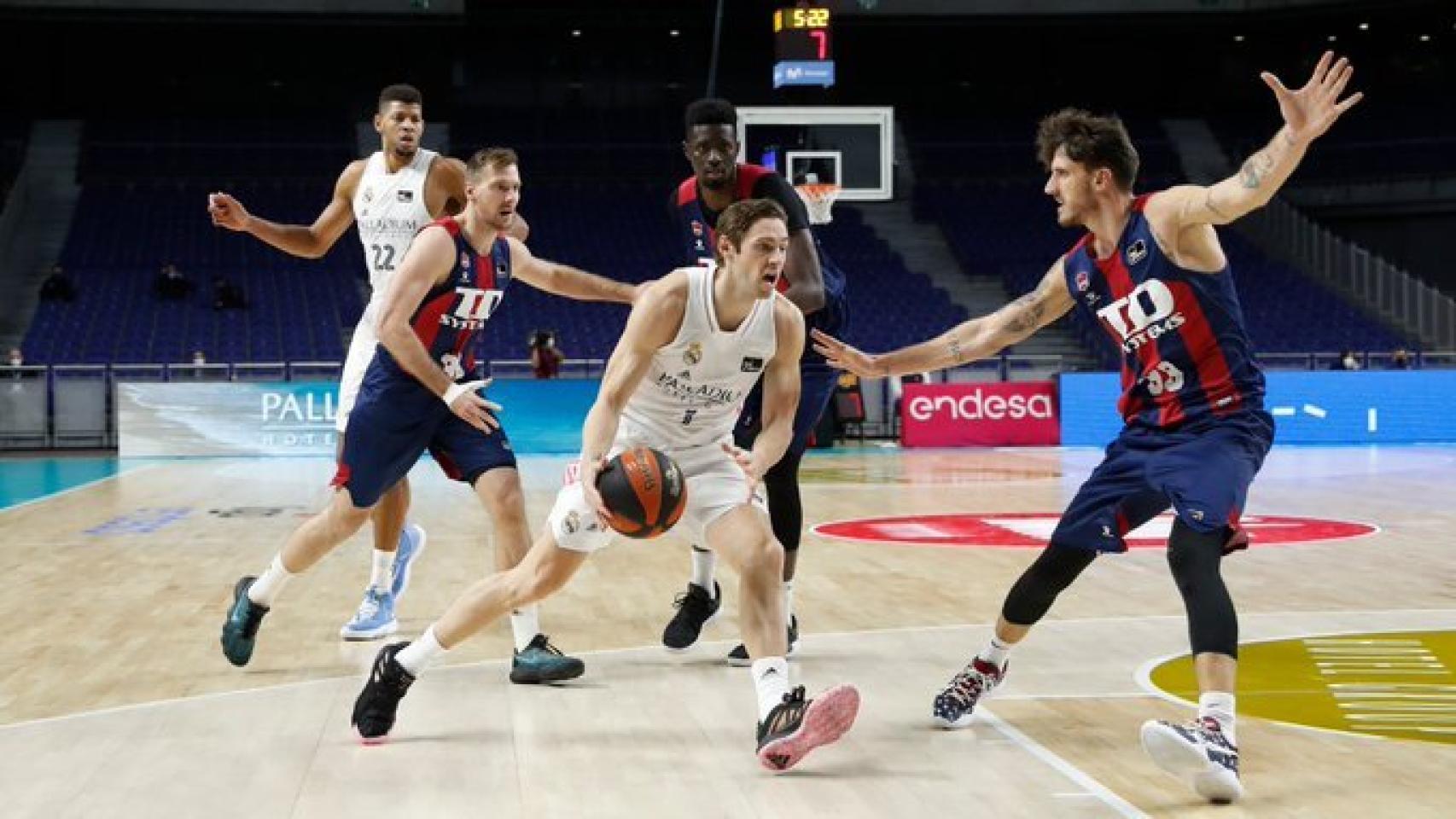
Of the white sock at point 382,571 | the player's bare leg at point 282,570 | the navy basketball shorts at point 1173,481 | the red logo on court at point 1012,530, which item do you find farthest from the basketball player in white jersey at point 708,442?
the red logo on court at point 1012,530

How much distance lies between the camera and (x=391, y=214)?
6.57 metres

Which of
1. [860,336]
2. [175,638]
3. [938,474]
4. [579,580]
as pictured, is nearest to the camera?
[175,638]

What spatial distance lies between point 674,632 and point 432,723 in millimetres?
1435

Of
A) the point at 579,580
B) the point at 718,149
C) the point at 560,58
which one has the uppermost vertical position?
the point at 560,58

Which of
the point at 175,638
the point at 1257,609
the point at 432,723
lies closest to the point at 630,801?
the point at 432,723

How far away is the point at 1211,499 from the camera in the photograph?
425cm

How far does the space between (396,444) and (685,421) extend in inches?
55.3

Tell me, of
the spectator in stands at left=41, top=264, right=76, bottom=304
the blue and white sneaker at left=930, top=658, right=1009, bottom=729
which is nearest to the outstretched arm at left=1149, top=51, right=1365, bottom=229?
the blue and white sneaker at left=930, top=658, right=1009, bottom=729

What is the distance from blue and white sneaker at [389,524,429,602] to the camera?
6.91m

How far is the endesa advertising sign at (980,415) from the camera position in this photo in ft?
67.9

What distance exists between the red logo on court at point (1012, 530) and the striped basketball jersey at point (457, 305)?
14.3 ft

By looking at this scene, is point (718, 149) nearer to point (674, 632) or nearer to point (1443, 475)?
point (674, 632)

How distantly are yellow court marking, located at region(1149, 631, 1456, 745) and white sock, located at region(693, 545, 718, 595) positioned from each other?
174 cm

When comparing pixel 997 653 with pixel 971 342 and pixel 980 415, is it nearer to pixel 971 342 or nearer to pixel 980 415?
pixel 971 342
